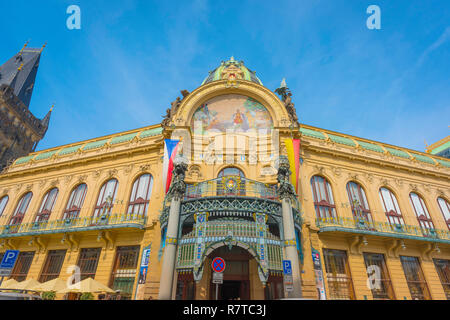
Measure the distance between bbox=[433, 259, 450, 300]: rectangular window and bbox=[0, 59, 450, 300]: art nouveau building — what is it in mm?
90

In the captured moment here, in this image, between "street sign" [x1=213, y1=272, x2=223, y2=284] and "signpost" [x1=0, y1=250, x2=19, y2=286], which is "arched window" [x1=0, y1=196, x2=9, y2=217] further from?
"street sign" [x1=213, y1=272, x2=223, y2=284]

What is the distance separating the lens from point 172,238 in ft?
43.0

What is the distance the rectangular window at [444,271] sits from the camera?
61.9ft

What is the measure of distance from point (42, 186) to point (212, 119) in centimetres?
1847

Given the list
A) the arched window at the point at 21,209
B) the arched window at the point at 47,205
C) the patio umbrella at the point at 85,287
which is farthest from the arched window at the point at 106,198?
the arched window at the point at 21,209

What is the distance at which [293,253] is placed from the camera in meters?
12.9

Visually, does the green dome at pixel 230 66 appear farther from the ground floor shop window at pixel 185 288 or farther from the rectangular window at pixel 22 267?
the rectangular window at pixel 22 267

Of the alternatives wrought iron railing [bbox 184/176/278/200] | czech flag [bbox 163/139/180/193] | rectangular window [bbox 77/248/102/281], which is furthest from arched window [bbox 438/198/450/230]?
rectangular window [bbox 77/248/102/281]

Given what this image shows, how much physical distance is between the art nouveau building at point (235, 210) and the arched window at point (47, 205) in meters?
0.14

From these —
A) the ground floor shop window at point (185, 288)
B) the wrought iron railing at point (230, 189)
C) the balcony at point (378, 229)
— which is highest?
the wrought iron railing at point (230, 189)

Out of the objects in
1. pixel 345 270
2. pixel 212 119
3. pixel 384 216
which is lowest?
pixel 345 270

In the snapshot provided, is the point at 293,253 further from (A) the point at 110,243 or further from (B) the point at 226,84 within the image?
(B) the point at 226,84
